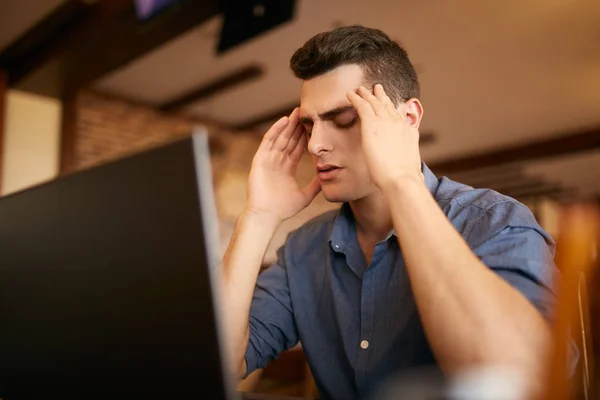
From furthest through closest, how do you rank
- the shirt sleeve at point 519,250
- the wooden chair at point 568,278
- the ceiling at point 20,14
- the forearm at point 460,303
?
1. the ceiling at point 20,14
2. the shirt sleeve at point 519,250
3. the forearm at point 460,303
4. the wooden chair at point 568,278

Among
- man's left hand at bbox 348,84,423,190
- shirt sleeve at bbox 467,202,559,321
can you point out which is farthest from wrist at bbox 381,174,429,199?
shirt sleeve at bbox 467,202,559,321

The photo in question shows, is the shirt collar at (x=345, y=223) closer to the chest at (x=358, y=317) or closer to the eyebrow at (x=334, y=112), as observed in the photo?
the chest at (x=358, y=317)

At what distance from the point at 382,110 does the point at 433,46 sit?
3030mm

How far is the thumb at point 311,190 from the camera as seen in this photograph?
136cm

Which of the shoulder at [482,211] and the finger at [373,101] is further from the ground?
the finger at [373,101]

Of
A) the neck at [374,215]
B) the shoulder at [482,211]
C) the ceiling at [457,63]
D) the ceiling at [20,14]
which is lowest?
the shoulder at [482,211]

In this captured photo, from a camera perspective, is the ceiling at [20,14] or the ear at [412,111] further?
the ceiling at [20,14]

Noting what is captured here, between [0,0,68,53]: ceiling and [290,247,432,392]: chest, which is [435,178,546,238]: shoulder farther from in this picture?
[0,0,68,53]: ceiling

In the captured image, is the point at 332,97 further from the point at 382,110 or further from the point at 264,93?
the point at 264,93

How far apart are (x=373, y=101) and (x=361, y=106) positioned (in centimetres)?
3

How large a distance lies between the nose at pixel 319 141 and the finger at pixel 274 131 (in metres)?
0.20

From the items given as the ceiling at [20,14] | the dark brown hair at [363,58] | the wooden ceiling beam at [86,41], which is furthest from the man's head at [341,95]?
the ceiling at [20,14]

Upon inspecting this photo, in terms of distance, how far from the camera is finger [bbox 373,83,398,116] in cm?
103

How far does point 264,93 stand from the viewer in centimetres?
479
